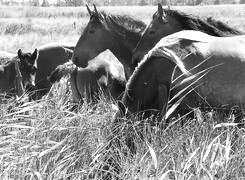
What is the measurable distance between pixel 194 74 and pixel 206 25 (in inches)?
61.2

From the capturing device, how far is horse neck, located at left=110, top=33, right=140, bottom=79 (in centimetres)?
764

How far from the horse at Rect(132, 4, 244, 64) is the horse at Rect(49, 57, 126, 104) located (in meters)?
0.45

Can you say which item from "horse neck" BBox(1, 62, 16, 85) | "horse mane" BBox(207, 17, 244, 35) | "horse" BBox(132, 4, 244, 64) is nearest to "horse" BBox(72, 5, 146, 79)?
"horse" BBox(132, 4, 244, 64)

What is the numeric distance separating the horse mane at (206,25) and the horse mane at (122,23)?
102cm

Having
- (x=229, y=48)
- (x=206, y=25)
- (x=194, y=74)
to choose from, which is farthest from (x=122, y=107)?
(x=206, y=25)

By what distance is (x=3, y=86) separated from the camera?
25.6 feet

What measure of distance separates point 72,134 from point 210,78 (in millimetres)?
1608

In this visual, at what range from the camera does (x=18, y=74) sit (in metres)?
7.31

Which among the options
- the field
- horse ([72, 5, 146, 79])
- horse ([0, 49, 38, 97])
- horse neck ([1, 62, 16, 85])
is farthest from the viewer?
horse neck ([1, 62, 16, 85])

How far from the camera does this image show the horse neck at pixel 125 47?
301 inches

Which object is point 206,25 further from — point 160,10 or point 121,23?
point 121,23

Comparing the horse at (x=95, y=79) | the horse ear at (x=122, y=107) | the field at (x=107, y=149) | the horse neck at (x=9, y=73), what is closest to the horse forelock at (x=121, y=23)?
the horse at (x=95, y=79)

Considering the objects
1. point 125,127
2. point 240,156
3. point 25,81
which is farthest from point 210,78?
point 25,81

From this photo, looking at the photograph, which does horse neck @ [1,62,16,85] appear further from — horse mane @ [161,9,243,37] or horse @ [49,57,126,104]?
horse mane @ [161,9,243,37]
